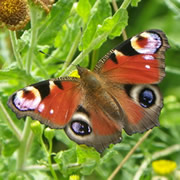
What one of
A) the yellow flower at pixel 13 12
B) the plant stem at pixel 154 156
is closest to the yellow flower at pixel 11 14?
the yellow flower at pixel 13 12

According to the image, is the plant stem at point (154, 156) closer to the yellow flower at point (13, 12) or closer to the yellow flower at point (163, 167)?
the yellow flower at point (163, 167)

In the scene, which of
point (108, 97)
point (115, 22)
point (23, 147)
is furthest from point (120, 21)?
point (23, 147)

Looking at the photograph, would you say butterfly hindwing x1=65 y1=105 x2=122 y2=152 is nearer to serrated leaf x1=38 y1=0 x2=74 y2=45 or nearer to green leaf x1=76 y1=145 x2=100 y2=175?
green leaf x1=76 y1=145 x2=100 y2=175

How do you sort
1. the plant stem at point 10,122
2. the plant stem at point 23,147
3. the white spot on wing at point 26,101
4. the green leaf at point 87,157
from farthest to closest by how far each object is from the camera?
the plant stem at point 23,147
the plant stem at point 10,122
the green leaf at point 87,157
the white spot on wing at point 26,101

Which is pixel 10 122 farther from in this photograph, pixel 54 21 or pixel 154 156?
pixel 154 156

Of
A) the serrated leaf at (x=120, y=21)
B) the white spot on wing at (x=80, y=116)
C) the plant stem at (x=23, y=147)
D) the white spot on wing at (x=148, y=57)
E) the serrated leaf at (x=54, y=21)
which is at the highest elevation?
the serrated leaf at (x=54, y=21)

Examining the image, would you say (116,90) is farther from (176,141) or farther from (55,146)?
(55,146)
